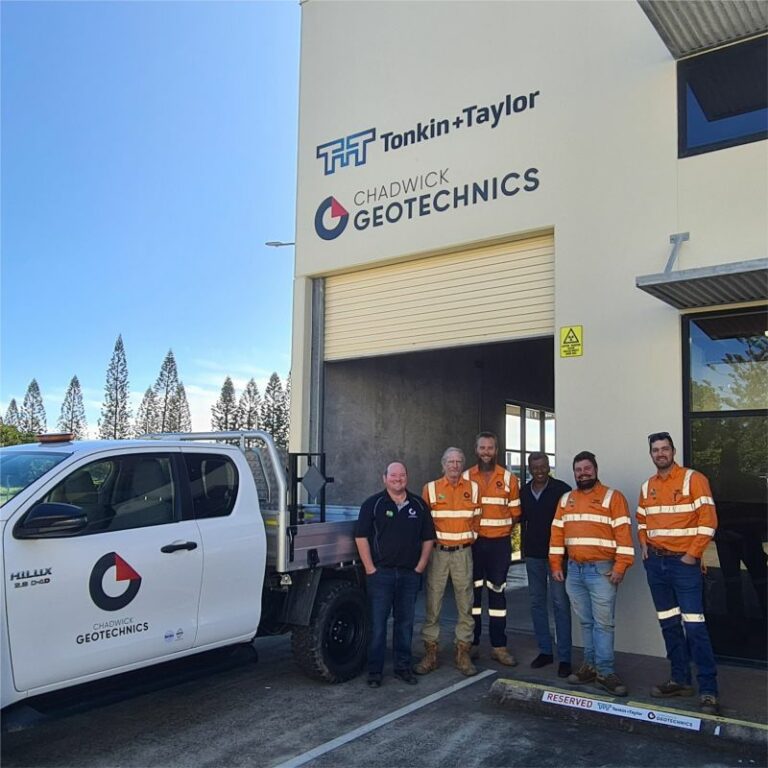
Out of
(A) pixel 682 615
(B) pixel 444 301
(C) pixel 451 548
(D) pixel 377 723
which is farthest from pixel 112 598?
(B) pixel 444 301

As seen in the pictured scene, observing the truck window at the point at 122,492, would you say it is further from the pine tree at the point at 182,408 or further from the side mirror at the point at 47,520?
the pine tree at the point at 182,408

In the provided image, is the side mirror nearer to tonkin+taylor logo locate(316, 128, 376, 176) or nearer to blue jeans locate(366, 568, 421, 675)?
blue jeans locate(366, 568, 421, 675)

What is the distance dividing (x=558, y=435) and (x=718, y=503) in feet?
5.37

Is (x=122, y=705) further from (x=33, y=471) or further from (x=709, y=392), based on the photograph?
(x=709, y=392)

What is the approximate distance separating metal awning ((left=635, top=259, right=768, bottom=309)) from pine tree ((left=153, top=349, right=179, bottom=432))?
177 ft

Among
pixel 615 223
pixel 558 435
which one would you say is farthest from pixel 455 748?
pixel 615 223

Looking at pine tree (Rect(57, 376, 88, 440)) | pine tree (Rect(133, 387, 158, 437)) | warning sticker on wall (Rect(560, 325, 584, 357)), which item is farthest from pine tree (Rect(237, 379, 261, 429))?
warning sticker on wall (Rect(560, 325, 584, 357))

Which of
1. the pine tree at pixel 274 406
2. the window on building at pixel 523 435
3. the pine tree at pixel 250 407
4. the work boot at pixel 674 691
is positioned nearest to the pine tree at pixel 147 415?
the pine tree at pixel 250 407

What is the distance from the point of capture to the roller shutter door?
8.60 m

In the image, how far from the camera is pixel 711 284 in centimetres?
647

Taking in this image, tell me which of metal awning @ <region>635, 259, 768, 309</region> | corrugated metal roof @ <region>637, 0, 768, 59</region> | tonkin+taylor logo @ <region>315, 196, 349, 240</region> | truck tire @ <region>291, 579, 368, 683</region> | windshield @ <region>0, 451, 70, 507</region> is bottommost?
truck tire @ <region>291, 579, 368, 683</region>

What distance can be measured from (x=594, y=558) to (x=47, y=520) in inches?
160

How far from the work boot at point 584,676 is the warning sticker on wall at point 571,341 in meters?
3.09

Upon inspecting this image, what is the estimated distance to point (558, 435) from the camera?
7906 millimetres
